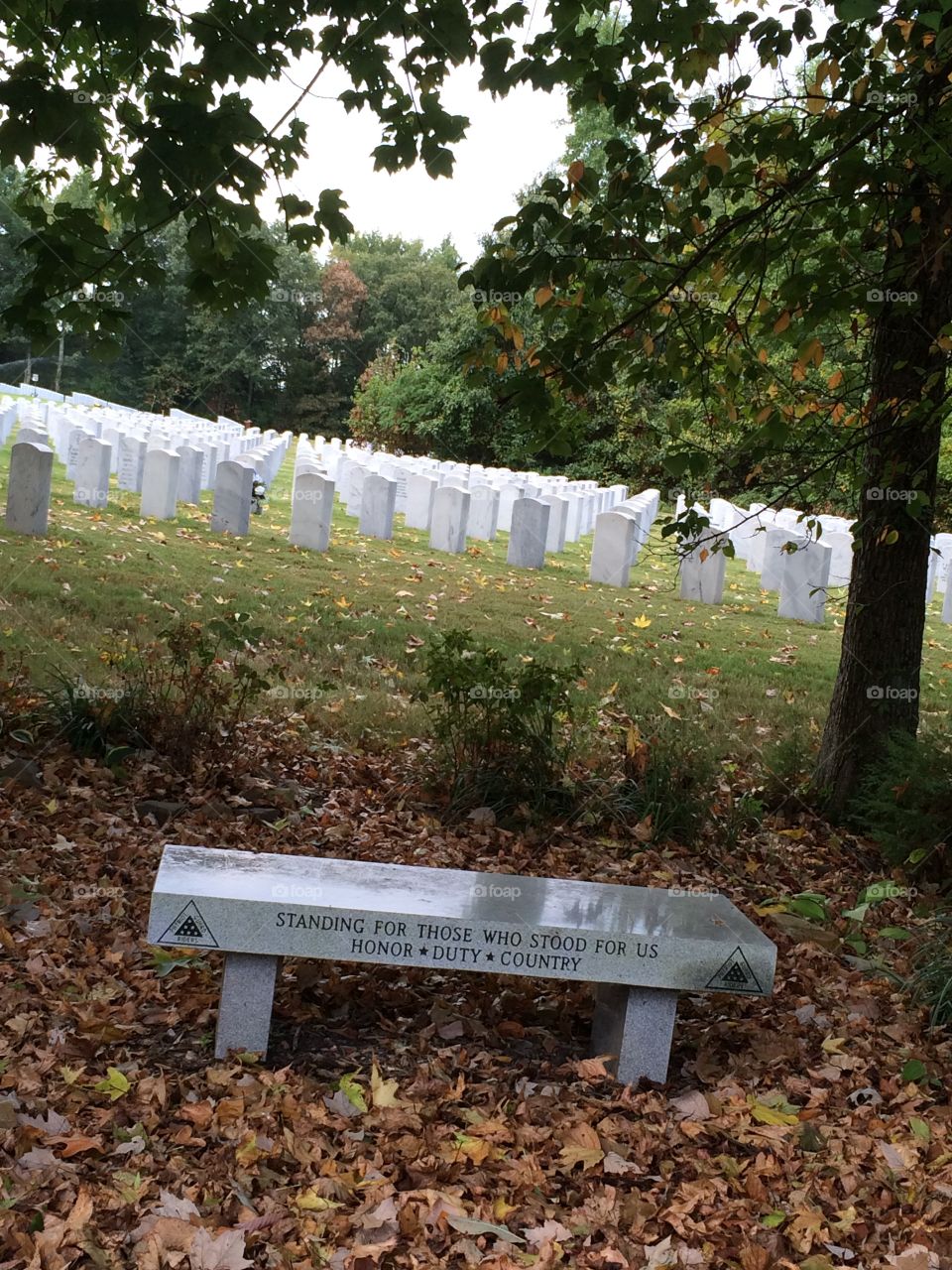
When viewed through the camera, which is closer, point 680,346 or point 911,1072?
point 911,1072

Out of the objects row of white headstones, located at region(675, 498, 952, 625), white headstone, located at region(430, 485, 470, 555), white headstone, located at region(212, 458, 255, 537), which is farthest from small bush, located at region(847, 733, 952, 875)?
white headstone, located at region(430, 485, 470, 555)

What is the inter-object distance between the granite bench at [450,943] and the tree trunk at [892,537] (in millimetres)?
3043

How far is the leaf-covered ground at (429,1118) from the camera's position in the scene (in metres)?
2.72

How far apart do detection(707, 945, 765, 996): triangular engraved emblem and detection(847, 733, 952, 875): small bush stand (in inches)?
92.6

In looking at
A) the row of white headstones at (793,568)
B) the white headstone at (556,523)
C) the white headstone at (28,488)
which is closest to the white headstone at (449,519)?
the white headstone at (556,523)

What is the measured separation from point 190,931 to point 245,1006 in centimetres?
31

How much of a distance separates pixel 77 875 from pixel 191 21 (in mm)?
4154

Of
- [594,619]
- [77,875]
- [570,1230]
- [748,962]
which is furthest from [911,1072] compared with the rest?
[594,619]

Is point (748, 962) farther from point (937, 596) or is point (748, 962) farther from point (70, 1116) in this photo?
point (937, 596)

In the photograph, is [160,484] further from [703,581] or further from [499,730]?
[499,730]

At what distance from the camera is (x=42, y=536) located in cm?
1185

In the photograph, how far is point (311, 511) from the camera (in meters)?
14.1

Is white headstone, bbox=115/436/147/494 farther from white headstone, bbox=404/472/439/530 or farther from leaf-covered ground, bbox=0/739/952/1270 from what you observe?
leaf-covered ground, bbox=0/739/952/1270

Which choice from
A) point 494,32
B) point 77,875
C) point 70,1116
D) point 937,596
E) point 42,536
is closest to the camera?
point 70,1116
